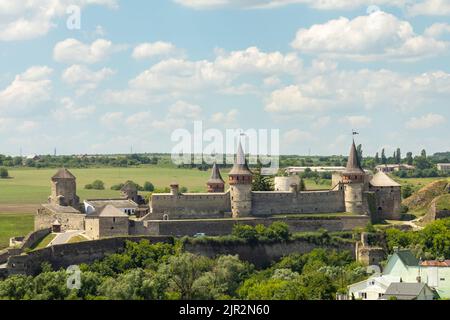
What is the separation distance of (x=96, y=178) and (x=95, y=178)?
0.37 feet

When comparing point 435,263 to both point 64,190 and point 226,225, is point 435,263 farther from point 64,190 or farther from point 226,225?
point 64,190

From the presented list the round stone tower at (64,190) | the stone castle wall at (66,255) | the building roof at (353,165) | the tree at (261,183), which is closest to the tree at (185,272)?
the stone castle wall at (66,255)

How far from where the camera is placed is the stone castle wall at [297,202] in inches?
2608

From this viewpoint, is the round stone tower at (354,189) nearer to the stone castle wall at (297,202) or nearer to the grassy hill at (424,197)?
the stone castle wall at (297,202)

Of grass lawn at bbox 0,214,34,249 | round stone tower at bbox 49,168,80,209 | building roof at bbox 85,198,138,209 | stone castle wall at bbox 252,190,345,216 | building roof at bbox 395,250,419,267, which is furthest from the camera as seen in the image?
grass lawn at bbox 0,214,34,249

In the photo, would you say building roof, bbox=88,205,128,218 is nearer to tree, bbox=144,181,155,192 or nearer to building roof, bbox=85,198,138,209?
building roof, bbox=85,198,138,209

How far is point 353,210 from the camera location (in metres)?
67.5

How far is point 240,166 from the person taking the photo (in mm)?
65812

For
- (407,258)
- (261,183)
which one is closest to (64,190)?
(261,183)

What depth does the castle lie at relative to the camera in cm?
6241

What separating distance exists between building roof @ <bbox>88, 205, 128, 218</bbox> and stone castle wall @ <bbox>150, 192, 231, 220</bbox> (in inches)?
90.7

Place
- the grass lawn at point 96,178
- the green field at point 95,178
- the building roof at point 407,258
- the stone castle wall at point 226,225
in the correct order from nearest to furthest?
the building roof at point 407,258 → the stone castle wall at point 226,225 → the green field at point 95,178 → the grass lawn at point 96,178

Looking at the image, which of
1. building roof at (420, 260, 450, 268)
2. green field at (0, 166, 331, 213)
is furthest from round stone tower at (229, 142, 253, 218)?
green field at (0, 166, 331, 213)
